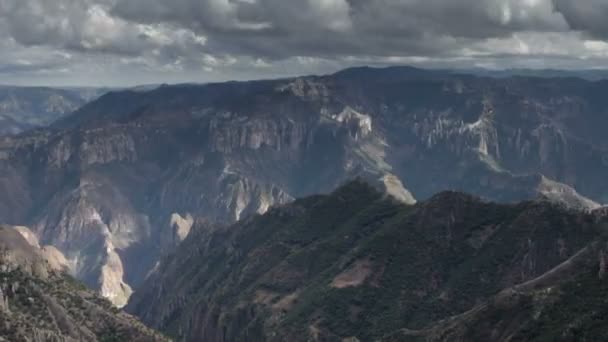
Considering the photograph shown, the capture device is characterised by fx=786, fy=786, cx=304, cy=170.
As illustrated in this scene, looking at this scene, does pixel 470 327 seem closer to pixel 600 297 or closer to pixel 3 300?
pixel 600 297

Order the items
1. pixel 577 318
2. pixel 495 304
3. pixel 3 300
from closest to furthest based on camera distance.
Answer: pixel 577 318 < pixel 495 304 < pixel 3 300

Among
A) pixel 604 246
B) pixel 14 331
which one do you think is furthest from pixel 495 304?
pixel 14 331

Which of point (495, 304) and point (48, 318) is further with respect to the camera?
point (48, 318)

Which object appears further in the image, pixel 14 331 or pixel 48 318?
pixel 48 318

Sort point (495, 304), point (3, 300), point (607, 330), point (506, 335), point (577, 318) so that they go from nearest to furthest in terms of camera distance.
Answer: point (607, 330) < point (577, 318) < point (506, 335) < point (495, 304) < point (3, 300)

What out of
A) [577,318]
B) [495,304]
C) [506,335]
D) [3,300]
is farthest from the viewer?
[3,300]

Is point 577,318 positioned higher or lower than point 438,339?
higher

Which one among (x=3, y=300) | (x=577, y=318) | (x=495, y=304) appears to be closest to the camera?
(x=577, y=318)

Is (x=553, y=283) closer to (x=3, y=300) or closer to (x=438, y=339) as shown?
(x=438, y=339)

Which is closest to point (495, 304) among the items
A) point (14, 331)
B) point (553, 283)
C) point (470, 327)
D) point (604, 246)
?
point (470, 327)
